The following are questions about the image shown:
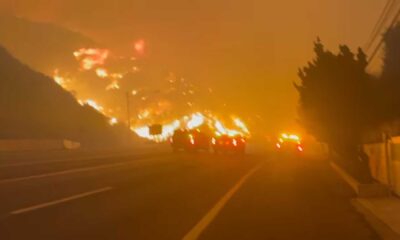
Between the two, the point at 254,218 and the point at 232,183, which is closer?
the point at 254,218

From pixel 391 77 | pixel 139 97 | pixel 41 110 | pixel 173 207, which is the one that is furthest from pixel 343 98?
pixel 139 97

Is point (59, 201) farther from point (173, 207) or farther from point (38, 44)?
point (38, 44)

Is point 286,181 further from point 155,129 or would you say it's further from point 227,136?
point 155,129

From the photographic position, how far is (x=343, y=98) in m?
42.6

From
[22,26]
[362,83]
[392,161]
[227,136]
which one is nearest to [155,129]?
[227,136]

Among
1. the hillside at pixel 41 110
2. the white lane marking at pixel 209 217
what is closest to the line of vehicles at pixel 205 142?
the hillside at pixel 41 110

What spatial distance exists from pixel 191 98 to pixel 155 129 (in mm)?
73290

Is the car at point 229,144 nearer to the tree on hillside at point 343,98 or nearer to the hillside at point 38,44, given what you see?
the tree on hillside at point 343,98

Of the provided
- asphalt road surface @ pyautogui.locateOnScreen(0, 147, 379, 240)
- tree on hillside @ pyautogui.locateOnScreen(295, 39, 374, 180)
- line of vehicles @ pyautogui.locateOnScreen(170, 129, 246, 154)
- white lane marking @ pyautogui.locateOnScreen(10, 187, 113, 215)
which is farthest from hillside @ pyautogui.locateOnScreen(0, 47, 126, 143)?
white lane marking @ pyautogui.locateOnScreen(10, 187, 113, 215)

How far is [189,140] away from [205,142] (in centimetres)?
183

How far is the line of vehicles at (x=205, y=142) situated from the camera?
2066 inches

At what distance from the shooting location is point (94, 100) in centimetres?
14838

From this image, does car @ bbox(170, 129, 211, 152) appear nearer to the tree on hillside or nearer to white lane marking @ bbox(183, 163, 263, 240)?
the tree on hillside

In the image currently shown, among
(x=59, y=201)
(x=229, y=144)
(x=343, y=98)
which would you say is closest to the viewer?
(x=59, y=201)
